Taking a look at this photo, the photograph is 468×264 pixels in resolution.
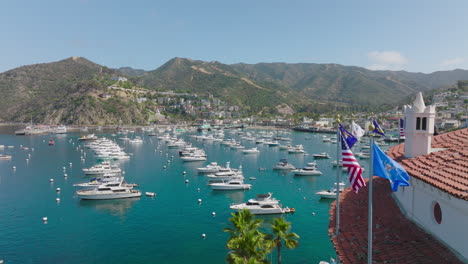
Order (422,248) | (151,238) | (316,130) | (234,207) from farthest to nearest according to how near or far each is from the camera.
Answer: (316,130) < (234,207) < (151,238) < (422,248)

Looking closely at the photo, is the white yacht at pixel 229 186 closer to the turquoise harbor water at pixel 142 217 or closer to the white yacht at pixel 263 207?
the turquoise harbor water at pixel 142 217

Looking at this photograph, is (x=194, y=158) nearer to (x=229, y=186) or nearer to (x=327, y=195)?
(x=229, y=186)

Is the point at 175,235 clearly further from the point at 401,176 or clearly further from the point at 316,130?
the point at 316,130

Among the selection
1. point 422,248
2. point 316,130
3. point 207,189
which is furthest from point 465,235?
point 316,130

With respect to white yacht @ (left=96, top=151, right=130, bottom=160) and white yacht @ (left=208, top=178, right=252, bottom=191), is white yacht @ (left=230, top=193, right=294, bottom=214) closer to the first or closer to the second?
white yacht @ (left=208, top=178, right=252, bottom=191)

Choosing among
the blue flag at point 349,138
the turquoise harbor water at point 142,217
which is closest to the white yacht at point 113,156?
the turquoise harbor water at point 142,217
